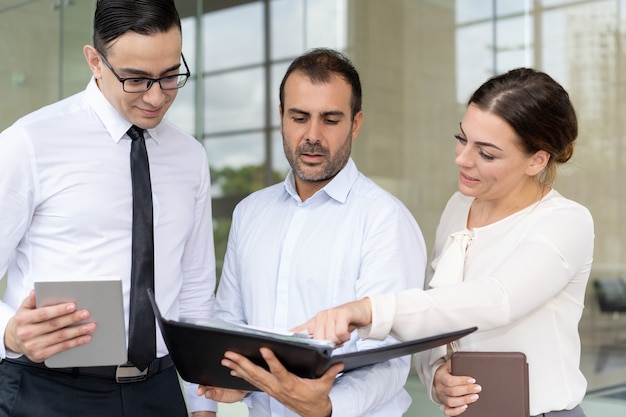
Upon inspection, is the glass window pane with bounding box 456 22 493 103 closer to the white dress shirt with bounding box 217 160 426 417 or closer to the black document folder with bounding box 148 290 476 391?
the white dress shirt with bounding box 217 160 426 417

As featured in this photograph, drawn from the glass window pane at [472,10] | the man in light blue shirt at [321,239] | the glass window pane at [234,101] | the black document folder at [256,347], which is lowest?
the black document folder at [256,347]

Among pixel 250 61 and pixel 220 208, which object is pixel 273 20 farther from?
pixel 220 208

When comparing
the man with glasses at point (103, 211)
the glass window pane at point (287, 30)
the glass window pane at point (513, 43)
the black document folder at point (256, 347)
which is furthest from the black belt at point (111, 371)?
the glass window pane at point (287, 30)

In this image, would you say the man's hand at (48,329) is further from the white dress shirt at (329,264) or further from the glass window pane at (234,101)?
the glass window pane at (234,101)

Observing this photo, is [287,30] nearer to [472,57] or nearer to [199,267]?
[472,57]

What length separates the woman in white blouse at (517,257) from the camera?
1776 millimetres

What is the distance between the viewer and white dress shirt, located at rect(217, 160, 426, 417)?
212 cm

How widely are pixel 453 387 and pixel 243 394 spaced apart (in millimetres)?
561

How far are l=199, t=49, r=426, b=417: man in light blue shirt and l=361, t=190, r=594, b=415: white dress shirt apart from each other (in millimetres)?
144

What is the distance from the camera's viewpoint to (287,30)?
8.30 meters

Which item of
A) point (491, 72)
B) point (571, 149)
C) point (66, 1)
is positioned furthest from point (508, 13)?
point (571, 149)

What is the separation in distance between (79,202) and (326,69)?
0.78 metres

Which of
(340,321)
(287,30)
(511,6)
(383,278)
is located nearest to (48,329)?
(340,321)

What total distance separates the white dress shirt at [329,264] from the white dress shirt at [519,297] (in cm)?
12
